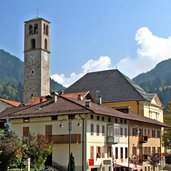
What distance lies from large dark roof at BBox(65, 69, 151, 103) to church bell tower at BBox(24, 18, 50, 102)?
10101mm

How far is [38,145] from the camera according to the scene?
52.1m

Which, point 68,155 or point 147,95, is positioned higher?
point 147,95

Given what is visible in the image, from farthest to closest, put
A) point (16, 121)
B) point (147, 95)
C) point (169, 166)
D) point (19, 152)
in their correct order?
1. point (147, 95)
2. point (169, 166)
3. point (16, 121)
4. point (19, 152)

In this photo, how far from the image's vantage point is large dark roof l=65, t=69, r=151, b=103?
92062 millimetres

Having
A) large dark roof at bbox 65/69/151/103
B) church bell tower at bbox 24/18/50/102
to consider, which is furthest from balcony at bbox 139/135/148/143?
church bell tower at bbox 24/18/50/102

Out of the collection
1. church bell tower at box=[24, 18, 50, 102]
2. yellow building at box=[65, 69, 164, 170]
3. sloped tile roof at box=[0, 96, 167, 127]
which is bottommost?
sloped tile roof at box=[0, 96, 167, 127]

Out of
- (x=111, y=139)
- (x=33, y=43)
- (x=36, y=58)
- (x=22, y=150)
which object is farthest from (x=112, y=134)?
(x=33, y=43)

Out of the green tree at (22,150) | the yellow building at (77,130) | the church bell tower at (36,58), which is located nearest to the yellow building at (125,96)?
the church bell tower at (36,58)

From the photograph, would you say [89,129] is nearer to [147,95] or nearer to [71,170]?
[71,170]

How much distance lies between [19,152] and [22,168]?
2.93 meters

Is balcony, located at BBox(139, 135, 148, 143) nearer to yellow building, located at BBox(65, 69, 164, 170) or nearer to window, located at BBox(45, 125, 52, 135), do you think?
yellow building, located at BBox(65, 69, 164, 170)

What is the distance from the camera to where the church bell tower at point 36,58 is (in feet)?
358

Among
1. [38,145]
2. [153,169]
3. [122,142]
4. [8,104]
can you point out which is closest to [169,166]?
[153,169]

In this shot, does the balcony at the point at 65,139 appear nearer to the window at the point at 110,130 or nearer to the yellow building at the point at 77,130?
the yellow building at the point at 77,130
